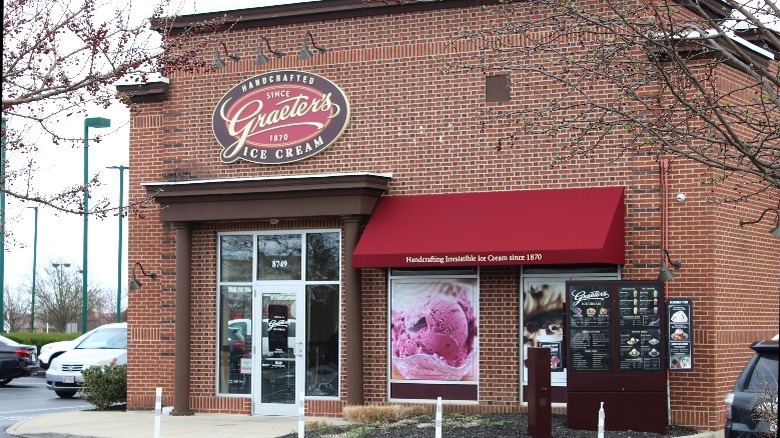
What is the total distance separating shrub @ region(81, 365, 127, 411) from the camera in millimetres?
20984

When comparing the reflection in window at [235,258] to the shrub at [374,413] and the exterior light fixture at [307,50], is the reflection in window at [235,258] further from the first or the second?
the shrub at [374,413]

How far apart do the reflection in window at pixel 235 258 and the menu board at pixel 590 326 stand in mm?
6296

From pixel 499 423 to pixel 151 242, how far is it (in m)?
7.95

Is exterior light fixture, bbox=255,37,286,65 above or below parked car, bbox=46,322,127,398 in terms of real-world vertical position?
above

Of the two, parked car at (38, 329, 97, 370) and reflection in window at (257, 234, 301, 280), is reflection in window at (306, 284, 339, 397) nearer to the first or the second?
reflection in window at (257, 234, 301, 280)

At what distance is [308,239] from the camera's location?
19.0m

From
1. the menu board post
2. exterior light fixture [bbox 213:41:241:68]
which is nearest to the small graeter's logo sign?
exterior light fixture [bbox 213:41:241:68]

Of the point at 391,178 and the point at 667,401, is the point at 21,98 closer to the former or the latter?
the point at 391,178

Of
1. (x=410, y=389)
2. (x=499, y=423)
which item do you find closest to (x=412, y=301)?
Answer: (x=410, y=389)

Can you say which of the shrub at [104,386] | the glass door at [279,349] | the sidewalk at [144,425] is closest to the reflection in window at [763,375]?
the sidewalk at [144,425]

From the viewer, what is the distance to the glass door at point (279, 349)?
19016 mm

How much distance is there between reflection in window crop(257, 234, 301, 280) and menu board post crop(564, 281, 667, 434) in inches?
209

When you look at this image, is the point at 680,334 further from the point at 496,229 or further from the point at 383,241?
the point at 383,241

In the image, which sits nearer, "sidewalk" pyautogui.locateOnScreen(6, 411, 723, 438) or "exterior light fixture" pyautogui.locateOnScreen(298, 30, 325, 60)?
"sidewalk" pyautogui.locateOnScreen(6, 411, 723, 438)
